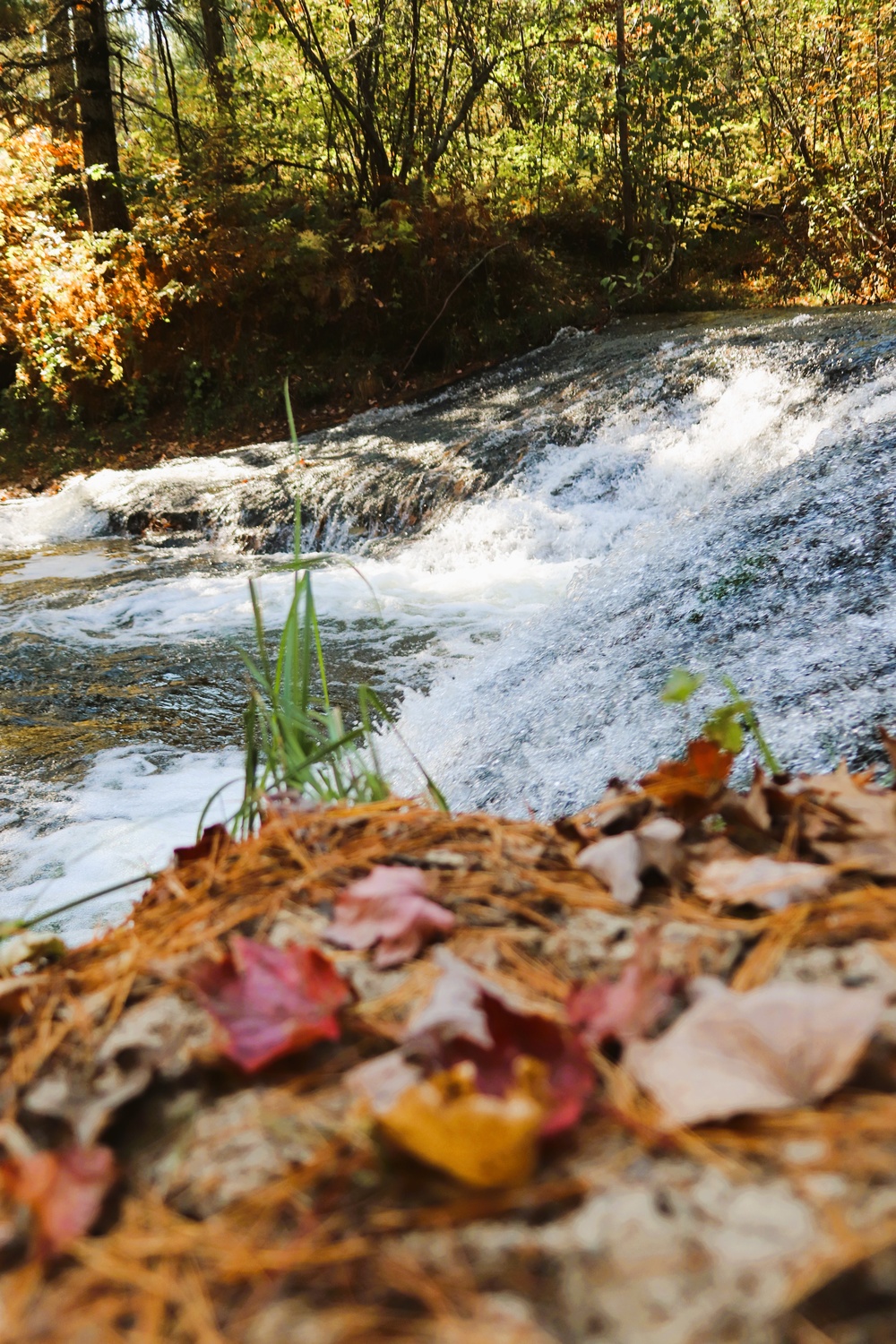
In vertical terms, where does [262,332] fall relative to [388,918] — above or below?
above

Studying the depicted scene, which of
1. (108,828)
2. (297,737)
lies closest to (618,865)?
(297,737)

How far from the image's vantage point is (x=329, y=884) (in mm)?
1080

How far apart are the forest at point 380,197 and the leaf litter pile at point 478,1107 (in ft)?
30.8

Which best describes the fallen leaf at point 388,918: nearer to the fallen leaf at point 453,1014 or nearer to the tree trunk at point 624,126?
the fallen leaf at point 453,1014

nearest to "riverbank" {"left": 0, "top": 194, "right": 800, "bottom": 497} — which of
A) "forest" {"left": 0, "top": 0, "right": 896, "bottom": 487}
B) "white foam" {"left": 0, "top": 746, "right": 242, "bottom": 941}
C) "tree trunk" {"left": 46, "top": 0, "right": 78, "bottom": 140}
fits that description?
"forest" {"left": 0, "top": 0, "right": 896, "bottom": 487}

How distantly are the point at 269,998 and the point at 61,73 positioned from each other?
12.8m

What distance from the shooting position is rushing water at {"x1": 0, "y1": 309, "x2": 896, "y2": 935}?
2338mm

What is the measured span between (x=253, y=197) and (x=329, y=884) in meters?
10.6

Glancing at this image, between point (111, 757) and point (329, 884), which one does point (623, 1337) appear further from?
point (111, 757)

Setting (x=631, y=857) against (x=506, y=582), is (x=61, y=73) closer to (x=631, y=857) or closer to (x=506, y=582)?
(x=506, y=582)

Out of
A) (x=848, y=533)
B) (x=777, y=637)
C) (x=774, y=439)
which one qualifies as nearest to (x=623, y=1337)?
(x=777, y=637)

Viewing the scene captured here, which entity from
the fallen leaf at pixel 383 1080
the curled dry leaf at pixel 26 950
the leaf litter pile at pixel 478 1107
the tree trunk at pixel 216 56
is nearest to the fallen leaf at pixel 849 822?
the leaf litter pile at pixel 478 1107

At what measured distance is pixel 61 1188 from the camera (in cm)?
65

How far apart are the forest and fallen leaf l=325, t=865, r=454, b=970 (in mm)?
9321
